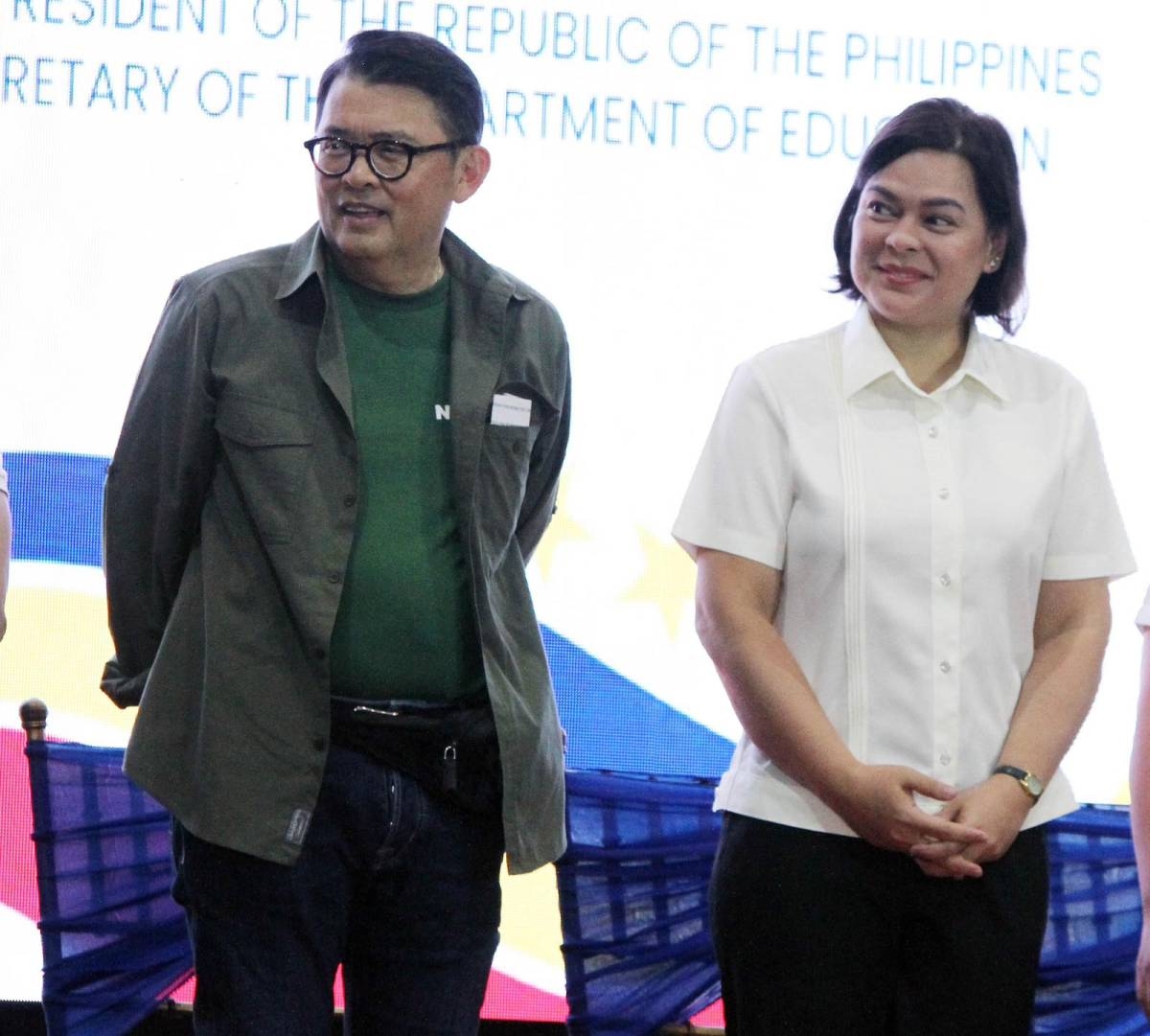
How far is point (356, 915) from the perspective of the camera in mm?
2072

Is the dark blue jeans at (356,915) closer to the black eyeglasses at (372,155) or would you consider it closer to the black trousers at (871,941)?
the black trousers at (871,941)

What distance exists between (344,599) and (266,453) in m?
0.19

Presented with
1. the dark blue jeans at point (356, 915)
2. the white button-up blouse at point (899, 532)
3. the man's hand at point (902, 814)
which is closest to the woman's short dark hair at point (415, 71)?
the white button-up blouse at point (899, 532)

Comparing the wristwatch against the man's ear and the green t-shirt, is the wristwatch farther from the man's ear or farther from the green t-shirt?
the man's ear

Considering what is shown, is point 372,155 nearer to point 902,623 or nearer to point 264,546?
point 264,546

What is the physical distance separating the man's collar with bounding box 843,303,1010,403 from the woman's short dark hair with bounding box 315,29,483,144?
1.78 ft

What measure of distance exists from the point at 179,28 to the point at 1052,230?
5.76ft

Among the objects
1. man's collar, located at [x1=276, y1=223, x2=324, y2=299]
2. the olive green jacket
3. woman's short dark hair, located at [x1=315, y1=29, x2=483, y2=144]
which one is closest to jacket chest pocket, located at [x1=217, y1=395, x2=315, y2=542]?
the olive green jacket

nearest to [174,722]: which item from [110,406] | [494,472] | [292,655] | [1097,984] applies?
[292,655]

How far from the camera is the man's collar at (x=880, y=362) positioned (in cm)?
207

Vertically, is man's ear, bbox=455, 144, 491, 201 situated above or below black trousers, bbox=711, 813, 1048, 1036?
above

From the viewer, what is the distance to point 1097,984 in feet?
9.09

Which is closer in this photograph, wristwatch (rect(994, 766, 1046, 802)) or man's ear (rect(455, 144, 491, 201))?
wristwatch (rect(994, 766, 1046, 802))

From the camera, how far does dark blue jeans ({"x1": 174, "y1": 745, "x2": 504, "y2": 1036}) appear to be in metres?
1.96
